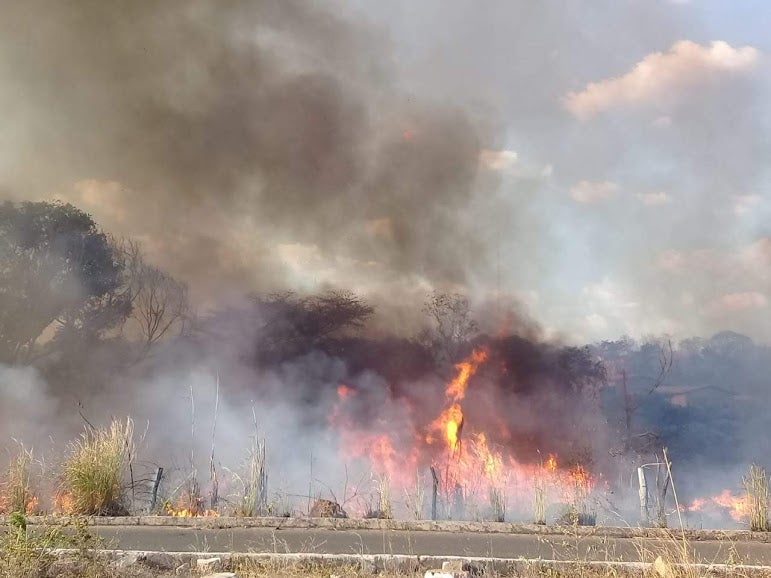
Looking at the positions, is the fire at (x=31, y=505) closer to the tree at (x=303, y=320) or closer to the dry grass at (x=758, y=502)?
the dry grass at (x=758, y=502)

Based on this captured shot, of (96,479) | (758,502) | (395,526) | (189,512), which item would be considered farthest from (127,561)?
(758,502)

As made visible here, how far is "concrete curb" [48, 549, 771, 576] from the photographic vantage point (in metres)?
6.33

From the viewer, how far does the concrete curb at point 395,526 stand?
9070 millimetres

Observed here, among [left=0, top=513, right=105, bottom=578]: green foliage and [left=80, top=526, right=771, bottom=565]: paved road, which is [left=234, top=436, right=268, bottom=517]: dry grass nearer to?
[left=80, top=526, right=771, bottom=565]: paved road

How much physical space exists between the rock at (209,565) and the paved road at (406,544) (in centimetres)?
103

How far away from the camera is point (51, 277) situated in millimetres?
23812

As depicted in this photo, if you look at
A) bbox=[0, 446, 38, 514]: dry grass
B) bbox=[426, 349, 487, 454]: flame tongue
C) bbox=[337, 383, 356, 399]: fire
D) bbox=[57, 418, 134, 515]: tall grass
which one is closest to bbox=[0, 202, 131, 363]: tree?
bbox=[337, 383, 356, 399]: fire

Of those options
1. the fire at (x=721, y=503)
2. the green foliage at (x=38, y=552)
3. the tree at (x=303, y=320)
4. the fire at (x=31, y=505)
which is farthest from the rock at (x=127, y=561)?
the fire at (x=721, y=503)

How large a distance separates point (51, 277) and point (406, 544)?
65.6 feet

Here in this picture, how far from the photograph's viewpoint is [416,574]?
6348 mm

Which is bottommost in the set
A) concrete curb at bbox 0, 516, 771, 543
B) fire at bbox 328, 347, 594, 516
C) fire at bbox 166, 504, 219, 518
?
concrete curb at bbox 0, 516, 771, 543

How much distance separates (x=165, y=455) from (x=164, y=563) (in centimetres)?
1648

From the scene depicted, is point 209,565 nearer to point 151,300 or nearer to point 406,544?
point 406,544

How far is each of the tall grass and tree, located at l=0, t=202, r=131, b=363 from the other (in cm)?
1463
